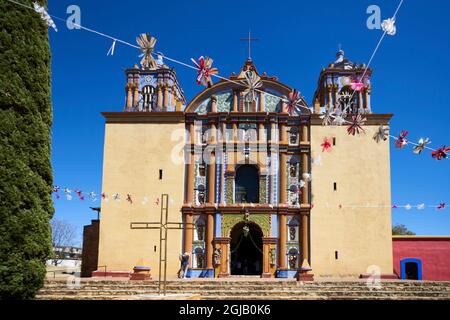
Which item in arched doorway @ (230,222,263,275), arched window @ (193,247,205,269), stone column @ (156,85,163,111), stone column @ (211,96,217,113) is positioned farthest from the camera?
stone column @ (156,85,163,111)

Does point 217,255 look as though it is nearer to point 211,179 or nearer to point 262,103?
point 211,179

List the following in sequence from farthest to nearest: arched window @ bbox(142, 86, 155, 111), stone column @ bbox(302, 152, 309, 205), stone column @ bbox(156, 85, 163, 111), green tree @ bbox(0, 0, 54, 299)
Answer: arched window @ bbox(142, 86, 155, 111) → stone column @ bbox(156, 85, 163, 111) → stone column @ bbox(302, 152, 309, 205) → green tree @ bbox(0, 0, 54, 299)

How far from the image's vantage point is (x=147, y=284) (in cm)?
1869

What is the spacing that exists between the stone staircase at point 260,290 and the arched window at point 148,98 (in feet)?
34.4

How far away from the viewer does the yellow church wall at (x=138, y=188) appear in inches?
942

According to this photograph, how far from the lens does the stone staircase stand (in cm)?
1694

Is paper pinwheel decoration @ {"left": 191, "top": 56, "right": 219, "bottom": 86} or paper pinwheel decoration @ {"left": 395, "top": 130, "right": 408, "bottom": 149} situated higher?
paper pinwheel decoration @ {"left": 191, "top": 56, "right": 219, "bottom": 86}

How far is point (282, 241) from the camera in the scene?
2411 centimetres

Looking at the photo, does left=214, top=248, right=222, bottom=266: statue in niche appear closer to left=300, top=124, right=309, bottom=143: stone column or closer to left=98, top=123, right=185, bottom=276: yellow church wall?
left=98, top=123, right=185, bottom=276: yellow church wall

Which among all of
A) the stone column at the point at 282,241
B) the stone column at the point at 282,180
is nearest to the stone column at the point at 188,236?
the stone column at the point at 282,241

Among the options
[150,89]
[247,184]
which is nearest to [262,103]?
[247,184]

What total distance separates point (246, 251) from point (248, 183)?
388cm

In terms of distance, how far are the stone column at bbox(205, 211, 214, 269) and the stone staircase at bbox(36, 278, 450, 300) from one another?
15.4 ft

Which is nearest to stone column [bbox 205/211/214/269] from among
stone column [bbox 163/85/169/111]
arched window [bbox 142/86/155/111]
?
stone column [bbox 163/85/169/111]
